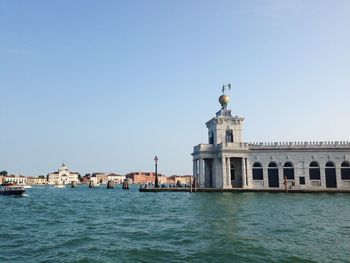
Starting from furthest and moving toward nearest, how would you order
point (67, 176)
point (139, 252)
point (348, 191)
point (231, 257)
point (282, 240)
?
point (67, 176) → point (348, 191) → point (282, 240) → point (139, 252) → point (231, 257)

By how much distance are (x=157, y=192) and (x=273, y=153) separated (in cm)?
1908

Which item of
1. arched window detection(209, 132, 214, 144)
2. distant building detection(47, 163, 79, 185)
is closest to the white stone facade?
arched window detection(209, 132, 214, 144)

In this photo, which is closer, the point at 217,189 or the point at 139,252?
the point at 139,252

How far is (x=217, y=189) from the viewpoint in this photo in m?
51.3

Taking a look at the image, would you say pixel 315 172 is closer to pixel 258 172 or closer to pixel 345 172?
pixel 345 172

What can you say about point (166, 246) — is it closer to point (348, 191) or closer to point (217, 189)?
point (217, 189)

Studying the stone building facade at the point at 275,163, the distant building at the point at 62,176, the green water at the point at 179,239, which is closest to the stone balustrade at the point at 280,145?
the stone building facade at the point at 275,163

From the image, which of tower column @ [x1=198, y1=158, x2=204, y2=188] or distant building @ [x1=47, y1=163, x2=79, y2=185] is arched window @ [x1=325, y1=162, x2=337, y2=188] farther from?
distant building @ [x1=47, y1=163, x2=79, y2=185]

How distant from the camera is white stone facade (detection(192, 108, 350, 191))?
176 ft

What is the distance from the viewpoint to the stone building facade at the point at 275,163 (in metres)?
53.7

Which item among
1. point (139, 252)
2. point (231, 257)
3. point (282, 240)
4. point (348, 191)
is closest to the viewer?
point (231, 257)

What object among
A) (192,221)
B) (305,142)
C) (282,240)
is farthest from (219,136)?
(282,240)

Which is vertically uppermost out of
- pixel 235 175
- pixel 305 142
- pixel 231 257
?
pixel 305 142

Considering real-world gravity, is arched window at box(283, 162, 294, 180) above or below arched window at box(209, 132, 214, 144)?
below
